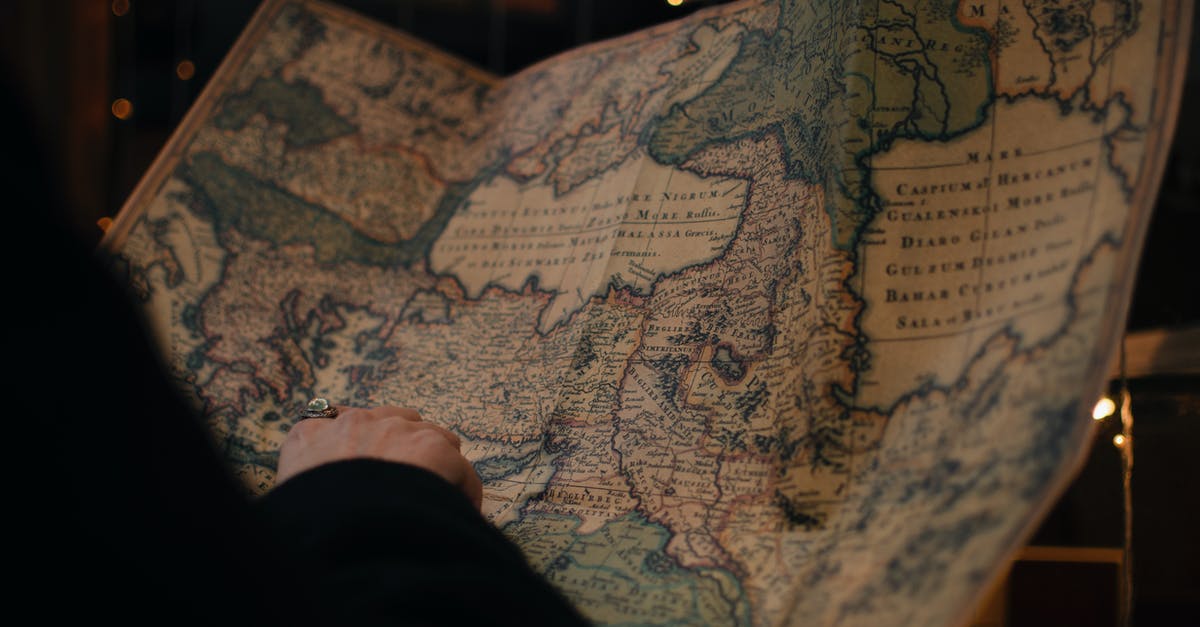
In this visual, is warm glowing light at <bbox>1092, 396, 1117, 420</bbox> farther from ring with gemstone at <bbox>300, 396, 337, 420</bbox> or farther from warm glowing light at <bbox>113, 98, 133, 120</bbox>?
warm glowing light at <bbox>113, 98, 133, 120</bbox>

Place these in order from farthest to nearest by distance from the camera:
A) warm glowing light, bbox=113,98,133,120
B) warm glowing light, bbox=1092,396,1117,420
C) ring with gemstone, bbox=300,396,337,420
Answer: warm glowing light, bbox=113,98,133,120 < warm glowing light, bbox=1092,396,1117,420 < ring with gemstone, bbox=300,396,337,420

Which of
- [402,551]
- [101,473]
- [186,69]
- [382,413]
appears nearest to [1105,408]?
[382,413]

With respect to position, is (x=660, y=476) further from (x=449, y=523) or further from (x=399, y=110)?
(x=399, y=110)

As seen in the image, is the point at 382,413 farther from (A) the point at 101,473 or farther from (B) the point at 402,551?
(A) the point at 101,473

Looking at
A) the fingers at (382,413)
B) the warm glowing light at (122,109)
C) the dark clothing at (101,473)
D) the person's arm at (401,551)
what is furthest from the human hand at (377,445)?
the warm glowing light at (122,109)

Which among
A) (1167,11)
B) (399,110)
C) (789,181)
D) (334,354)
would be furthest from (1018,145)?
(399,110)

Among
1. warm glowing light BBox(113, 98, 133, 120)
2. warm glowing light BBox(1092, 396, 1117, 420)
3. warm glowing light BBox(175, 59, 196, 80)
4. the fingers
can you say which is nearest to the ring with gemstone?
the fingers

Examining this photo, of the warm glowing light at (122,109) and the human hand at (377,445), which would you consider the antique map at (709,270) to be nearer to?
the human hand at (377,445)
